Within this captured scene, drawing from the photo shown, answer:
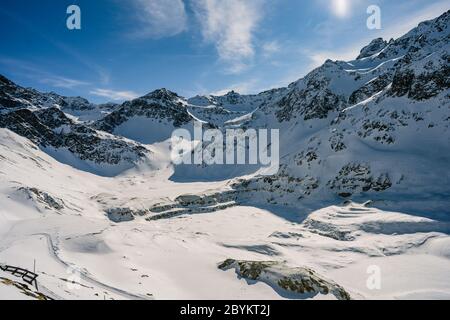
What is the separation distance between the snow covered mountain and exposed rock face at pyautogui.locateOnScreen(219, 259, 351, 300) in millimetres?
90

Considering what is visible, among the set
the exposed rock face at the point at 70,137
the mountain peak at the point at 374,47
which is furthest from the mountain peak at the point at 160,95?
the mountain peak at the point at 374,47

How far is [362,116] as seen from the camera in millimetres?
79125

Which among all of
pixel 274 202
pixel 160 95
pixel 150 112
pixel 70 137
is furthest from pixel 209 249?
pixel 160 95

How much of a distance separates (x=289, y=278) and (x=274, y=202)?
177ft

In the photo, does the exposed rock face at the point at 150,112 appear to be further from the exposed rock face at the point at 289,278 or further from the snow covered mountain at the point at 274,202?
the exposed rock face at the point at 289,278

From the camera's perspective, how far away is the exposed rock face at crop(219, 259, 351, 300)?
21672 mm

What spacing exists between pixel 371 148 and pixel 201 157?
6939cm

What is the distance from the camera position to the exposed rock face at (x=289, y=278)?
21672mm

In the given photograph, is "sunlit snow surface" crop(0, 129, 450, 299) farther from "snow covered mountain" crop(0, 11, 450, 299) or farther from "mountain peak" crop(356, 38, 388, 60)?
"mountain peak" crop(356, 38, 388, 60)

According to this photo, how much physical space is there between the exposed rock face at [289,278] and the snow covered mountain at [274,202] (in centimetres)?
9


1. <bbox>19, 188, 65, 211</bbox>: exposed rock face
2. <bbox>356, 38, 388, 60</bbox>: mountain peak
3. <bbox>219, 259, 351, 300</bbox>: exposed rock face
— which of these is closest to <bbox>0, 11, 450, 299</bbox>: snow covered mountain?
<bbox>219, 259, 351, 300</bbox>: exposed rock face

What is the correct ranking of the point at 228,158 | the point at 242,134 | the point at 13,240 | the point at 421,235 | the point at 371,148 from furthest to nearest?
the point at 242,134
the point at 228,158
the point at 371,148
the point at 421,235
the point at 13,240
